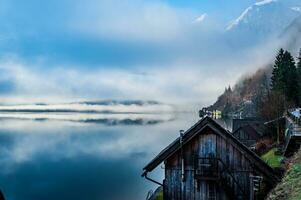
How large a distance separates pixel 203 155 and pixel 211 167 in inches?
36.5

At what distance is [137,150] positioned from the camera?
101 meters

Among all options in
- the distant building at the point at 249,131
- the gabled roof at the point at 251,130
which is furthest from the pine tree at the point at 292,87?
the gabled roof at the point at 251,130

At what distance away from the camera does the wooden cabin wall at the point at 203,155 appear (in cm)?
2555

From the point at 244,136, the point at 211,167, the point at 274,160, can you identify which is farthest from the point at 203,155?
the point at 244,136

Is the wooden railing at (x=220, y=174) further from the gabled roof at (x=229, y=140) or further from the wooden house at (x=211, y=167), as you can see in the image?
the gabled roof at (x=229, y=140)

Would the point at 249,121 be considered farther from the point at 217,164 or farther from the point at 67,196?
the point at 217,164

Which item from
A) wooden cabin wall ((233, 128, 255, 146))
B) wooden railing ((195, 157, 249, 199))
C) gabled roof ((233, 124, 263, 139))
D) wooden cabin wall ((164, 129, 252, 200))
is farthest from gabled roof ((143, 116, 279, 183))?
wooden cabin wall ((233, 128, 255, 146))

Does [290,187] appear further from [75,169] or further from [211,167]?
[75,169]

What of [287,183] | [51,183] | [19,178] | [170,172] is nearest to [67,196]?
[51,183]

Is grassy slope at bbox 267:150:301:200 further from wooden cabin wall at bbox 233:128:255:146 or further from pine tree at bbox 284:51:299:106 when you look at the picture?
pine tree at bbox 284:51:299:106

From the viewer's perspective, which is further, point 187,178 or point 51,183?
point 51,183

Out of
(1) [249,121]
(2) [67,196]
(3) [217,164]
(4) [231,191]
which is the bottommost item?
(2) [67,196]

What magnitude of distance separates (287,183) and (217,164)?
494 cm

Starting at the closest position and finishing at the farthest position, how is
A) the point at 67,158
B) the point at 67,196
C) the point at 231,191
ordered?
the point at 231,191, the point at 67,196, the point at 67,158
